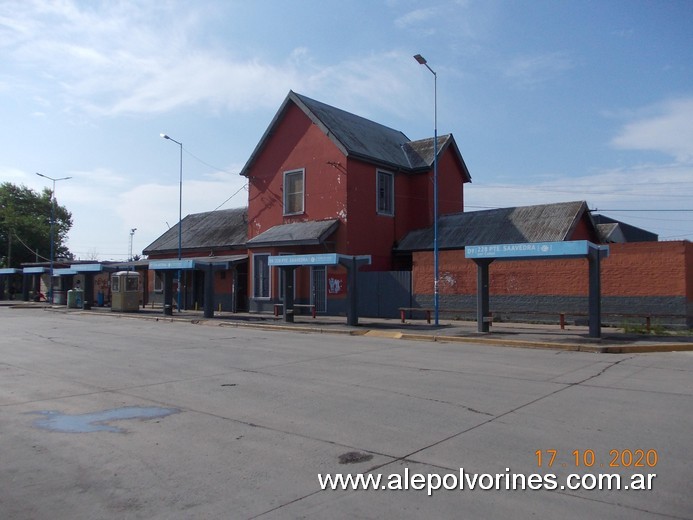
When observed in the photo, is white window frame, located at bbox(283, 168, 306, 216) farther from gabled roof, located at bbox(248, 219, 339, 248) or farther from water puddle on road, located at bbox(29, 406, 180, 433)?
water puddle on road, located at bbox(29, 406, 180, 433)

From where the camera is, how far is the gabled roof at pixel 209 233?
36.6 metres

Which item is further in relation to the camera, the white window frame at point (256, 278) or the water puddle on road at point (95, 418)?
the white window frame at point (256, 278)

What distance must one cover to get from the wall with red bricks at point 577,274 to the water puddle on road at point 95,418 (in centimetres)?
1774

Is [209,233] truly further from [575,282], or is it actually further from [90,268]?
[575,282]

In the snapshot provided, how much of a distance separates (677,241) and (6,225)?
224 feet

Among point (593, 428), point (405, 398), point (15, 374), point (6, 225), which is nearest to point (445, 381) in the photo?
point (405, 398)

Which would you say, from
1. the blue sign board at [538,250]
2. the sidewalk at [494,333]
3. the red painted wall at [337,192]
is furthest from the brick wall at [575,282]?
the blue sign board at [538,250]

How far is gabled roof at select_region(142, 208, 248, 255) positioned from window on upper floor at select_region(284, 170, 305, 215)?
13.3 feet

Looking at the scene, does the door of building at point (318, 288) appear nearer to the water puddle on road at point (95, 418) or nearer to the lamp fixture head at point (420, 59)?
→ the lamp fixture head at point (420, 59)

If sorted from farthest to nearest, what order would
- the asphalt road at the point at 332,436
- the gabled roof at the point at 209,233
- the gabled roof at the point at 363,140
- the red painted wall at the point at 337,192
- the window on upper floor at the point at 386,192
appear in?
the gabled roof at the point at 209,233 < the window on upper floor at the point at 386,192 < the gabled roof at the point at 363,140 < the red painted wall at the point at 337,192 < the asphalt road at the point at 332,436

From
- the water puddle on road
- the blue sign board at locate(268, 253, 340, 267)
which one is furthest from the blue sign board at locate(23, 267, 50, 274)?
the water puddle on road

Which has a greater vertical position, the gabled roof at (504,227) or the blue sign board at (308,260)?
the gabled roof at (504,227)

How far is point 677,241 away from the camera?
20391 millimetres

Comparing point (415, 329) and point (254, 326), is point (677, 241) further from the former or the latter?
point (254, 326)
